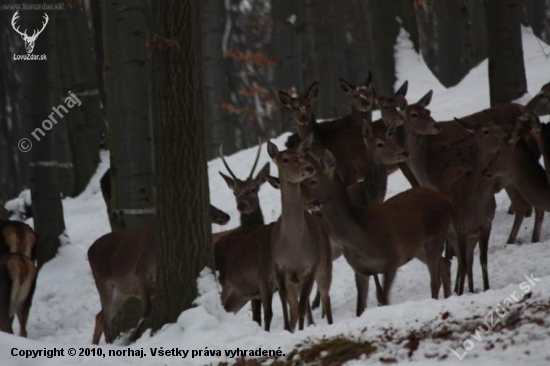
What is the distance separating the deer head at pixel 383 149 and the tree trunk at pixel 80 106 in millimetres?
9395

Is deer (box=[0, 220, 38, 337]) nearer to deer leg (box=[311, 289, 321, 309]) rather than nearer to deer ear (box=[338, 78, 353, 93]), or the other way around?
deer leg (box=[311, 289, 321, 309])

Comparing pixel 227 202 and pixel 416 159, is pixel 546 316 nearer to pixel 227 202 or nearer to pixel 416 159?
pixel 416 159

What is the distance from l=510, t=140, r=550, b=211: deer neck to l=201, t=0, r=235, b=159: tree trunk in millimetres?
10656

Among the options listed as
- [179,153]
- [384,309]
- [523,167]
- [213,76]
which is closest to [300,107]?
[523,167]

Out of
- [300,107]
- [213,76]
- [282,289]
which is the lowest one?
[282,289]

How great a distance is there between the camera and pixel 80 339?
11.5 meters

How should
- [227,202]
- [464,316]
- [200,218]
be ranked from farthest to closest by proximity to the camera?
1. [227,202]
2. [200,218]
3. [464,316]

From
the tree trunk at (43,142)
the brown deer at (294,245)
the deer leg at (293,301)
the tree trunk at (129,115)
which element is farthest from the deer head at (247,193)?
the tree trunk at (43,142)

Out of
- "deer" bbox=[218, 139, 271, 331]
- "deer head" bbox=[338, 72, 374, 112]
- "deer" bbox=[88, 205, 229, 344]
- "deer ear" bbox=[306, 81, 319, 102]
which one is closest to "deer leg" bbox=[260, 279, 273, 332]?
"deer" bbox=[218, 139, 271, 331]

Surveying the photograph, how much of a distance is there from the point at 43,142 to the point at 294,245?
18.7 ft

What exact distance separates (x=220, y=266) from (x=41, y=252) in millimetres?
4921

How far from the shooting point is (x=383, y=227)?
9.94m

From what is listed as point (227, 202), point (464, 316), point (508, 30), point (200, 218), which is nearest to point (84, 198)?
point (227, 202)

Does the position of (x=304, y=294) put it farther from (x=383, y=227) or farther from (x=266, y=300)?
(x=383, y=227)
